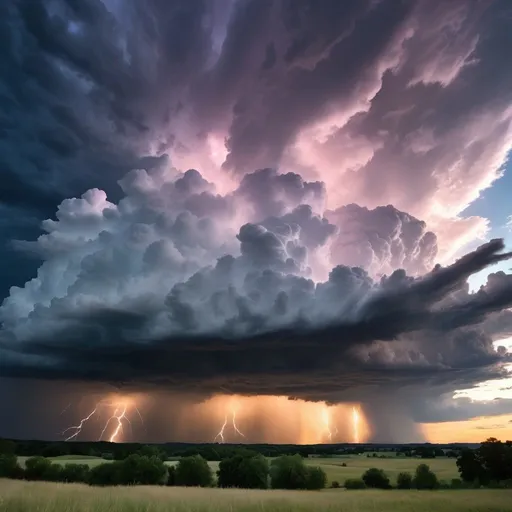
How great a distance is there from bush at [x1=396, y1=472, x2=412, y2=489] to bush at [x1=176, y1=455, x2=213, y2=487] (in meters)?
47.9

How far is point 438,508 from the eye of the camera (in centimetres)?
3619

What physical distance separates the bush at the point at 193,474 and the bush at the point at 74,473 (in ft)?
64.3

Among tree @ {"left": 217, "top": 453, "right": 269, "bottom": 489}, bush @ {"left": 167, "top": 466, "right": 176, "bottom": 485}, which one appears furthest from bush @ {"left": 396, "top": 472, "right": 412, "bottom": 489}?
bush @ {"left": 167, "top": 466, "right": 176, "bottom": 485}

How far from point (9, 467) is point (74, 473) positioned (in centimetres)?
1765

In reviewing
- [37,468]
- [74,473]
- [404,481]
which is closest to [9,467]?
[37,468]

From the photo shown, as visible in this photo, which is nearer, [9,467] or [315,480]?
[315,480]

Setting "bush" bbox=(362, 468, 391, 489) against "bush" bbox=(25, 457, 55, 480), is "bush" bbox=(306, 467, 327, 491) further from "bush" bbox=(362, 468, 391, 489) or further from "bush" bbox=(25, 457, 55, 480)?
"bush" bbox=(25, 457, 55, 480)

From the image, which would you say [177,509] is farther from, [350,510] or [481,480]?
[481,480]

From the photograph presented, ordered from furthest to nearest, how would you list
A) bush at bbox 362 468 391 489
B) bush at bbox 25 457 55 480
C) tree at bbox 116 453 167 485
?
1. bush at bbox 362 468 391 489
2. bush at bbox 25 457 55 480
3. tree at bbox 116 453 167 485

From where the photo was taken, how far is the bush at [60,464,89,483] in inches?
3969

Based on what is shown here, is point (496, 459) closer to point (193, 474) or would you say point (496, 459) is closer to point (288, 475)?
point (288, 475)

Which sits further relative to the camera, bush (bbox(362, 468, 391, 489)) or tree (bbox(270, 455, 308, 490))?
bush (bbox(362, 468, 391, 489))

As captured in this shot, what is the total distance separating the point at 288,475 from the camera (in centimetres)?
9531

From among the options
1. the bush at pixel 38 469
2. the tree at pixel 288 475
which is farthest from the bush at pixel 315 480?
the bush at pixel 38 469
